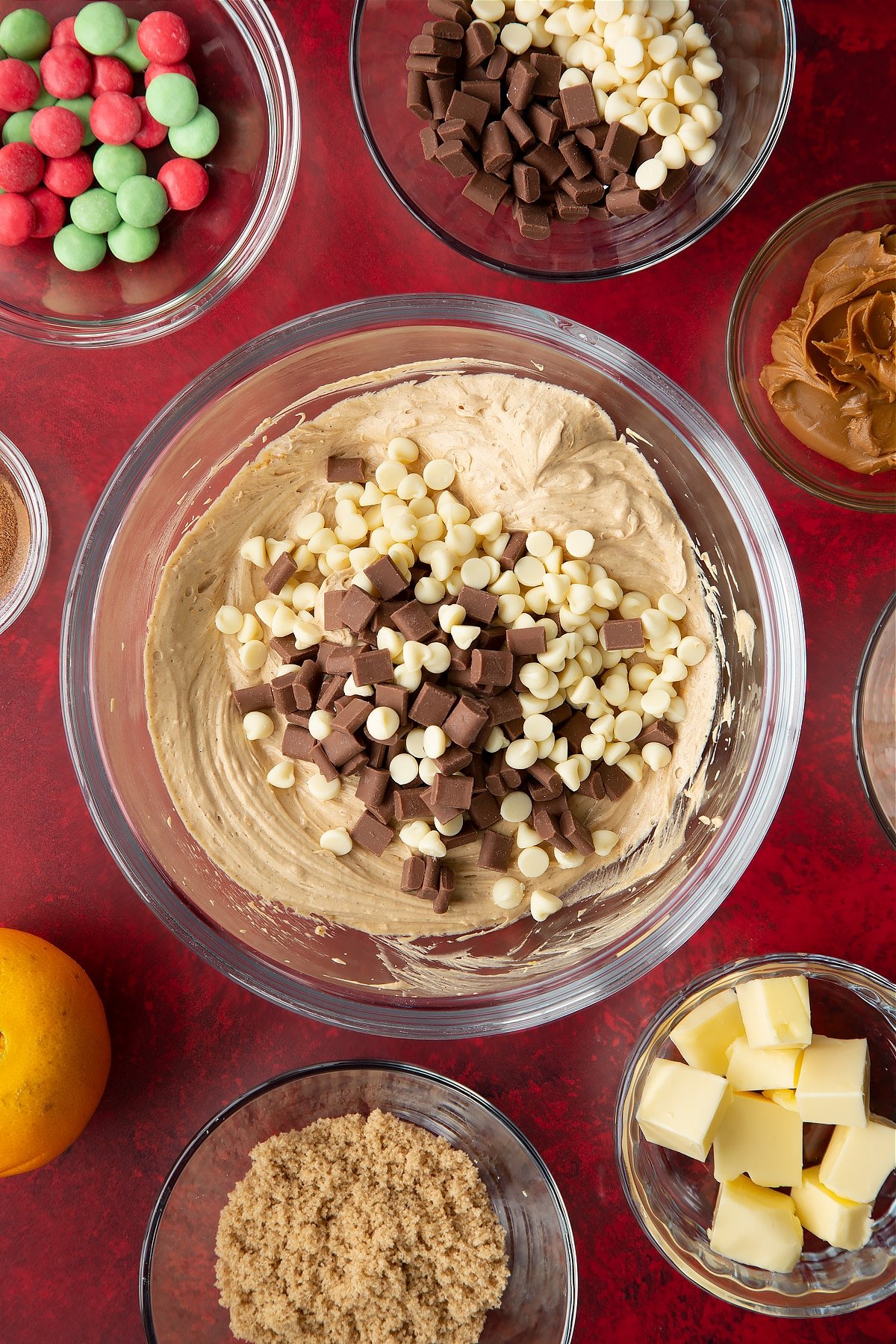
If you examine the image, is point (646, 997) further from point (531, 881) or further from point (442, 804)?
point (442, 804)

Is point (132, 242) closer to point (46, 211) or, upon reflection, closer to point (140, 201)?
point (140, 201)

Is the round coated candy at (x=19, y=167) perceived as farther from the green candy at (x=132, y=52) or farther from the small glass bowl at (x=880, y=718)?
the small glass bowl at (x=880, y=718)

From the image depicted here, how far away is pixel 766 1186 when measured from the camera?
5.21 ft

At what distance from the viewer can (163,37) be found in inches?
64.7

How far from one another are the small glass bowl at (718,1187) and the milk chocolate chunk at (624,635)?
602mm

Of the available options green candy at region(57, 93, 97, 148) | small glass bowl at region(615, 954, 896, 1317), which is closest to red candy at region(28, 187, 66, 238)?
green candy at region(57, 93, 97, 148)

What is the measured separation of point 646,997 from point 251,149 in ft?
6.07

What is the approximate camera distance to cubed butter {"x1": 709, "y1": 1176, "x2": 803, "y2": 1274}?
1527 millimetres

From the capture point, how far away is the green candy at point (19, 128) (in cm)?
169

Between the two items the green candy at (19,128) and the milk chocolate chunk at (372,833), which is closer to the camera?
the milk chocolate chunk at (372,833)

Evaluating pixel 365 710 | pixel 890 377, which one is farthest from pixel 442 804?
pixel 890 377

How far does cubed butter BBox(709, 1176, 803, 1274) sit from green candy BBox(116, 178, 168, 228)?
6.85 feet

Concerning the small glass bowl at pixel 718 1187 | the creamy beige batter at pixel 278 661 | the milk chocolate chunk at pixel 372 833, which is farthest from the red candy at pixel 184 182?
the small glass bowl at pixel 718 1187

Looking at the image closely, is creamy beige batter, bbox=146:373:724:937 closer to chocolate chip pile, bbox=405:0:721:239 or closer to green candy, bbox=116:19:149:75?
chocolate chip pile, bbox=405:0:721:239
